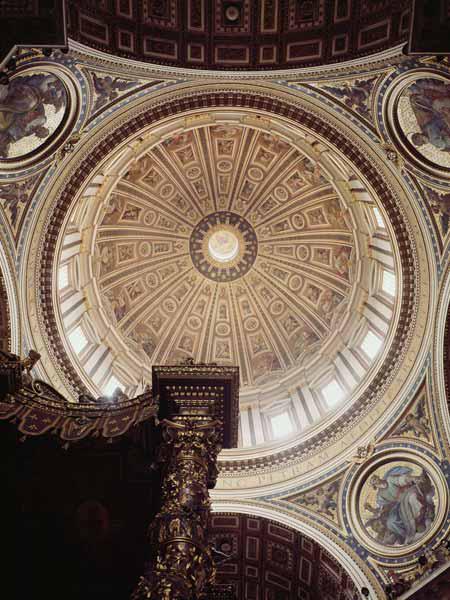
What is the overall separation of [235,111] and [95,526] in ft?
30.7

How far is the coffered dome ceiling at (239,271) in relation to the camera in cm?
1622

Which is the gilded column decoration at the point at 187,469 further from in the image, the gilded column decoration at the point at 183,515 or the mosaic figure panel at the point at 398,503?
the mosaic figure panel at the point at 398,503

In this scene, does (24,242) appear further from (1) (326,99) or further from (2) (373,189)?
(2) (373,189)

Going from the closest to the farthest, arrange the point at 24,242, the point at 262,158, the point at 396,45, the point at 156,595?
the point at 156,595, the point at 396,45, the point at 24,242, the point at 262,158

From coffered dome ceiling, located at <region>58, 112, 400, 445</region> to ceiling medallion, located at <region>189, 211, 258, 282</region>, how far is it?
0.04m

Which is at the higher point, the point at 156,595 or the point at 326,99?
the point at 326,99

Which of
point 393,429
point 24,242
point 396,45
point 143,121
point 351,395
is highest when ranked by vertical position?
point 143,121

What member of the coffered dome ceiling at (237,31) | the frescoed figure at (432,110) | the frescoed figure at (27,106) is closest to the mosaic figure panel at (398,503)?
the frescoed figure at (432,110)

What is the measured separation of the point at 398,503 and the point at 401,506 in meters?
0.10

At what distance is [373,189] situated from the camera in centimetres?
1314

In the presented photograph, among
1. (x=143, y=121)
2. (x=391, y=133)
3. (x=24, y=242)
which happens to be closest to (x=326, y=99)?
(x=391, y=133)

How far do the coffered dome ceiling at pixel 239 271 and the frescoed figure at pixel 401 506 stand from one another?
8.34 ft

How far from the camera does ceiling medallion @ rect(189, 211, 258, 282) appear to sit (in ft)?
77.3

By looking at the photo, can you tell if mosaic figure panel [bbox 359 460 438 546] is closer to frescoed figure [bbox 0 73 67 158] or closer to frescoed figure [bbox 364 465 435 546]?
frescoed figure [bbox 364 465 435 546]
